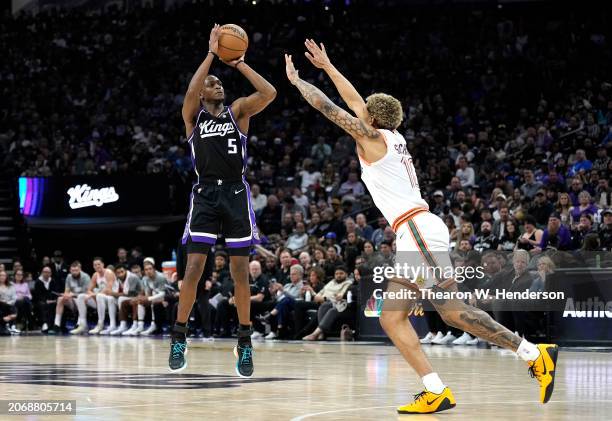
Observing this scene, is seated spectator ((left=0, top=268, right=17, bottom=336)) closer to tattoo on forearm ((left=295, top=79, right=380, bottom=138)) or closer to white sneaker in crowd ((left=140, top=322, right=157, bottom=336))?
white sneaker in crowd ((left=140, top=322, right=157, bottom=336))

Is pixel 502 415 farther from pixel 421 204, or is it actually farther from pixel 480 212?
pixel 480 212

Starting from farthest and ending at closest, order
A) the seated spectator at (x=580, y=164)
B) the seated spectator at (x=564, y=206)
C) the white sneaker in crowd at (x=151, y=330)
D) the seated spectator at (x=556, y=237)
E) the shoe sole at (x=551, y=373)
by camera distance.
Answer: the white sneaker in crowd at (x=151, y=330) < the seated spectator at (x=580, y=164) < the seated spectator at (x=564, y=206) < the seated spectator at (x=556, y=237) < the shoe sole at (x=551, y=373)

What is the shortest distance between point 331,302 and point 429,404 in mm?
10595

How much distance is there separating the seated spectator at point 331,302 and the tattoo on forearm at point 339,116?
32.7 feet

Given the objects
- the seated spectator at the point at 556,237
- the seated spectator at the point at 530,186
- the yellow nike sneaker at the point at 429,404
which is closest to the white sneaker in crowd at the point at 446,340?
the seated spectator at the point at 556,237

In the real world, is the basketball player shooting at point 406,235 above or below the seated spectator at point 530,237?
below

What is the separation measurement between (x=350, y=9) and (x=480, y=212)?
12.8 meters

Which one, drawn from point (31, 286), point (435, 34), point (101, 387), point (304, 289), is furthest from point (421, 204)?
point (435, 34)

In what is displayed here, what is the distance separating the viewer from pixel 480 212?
58.2ft

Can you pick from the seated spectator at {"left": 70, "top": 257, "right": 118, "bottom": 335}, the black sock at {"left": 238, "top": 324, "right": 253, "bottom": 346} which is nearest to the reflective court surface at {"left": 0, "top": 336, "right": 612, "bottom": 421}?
the black sock at {"left": 238, "top": 324, "right": 253, "bottom": 346}

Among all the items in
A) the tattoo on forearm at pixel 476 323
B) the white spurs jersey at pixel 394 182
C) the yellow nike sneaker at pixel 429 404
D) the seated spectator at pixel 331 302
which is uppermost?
the white spurs jersey at pixel 394 182

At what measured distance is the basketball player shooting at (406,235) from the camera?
6.82m

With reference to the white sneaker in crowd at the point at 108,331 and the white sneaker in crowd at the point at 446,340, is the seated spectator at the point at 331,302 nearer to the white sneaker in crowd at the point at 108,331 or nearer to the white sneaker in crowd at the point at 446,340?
the white sneaker in crowd at the point at 446,340

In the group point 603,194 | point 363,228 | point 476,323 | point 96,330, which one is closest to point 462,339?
point 603,194
